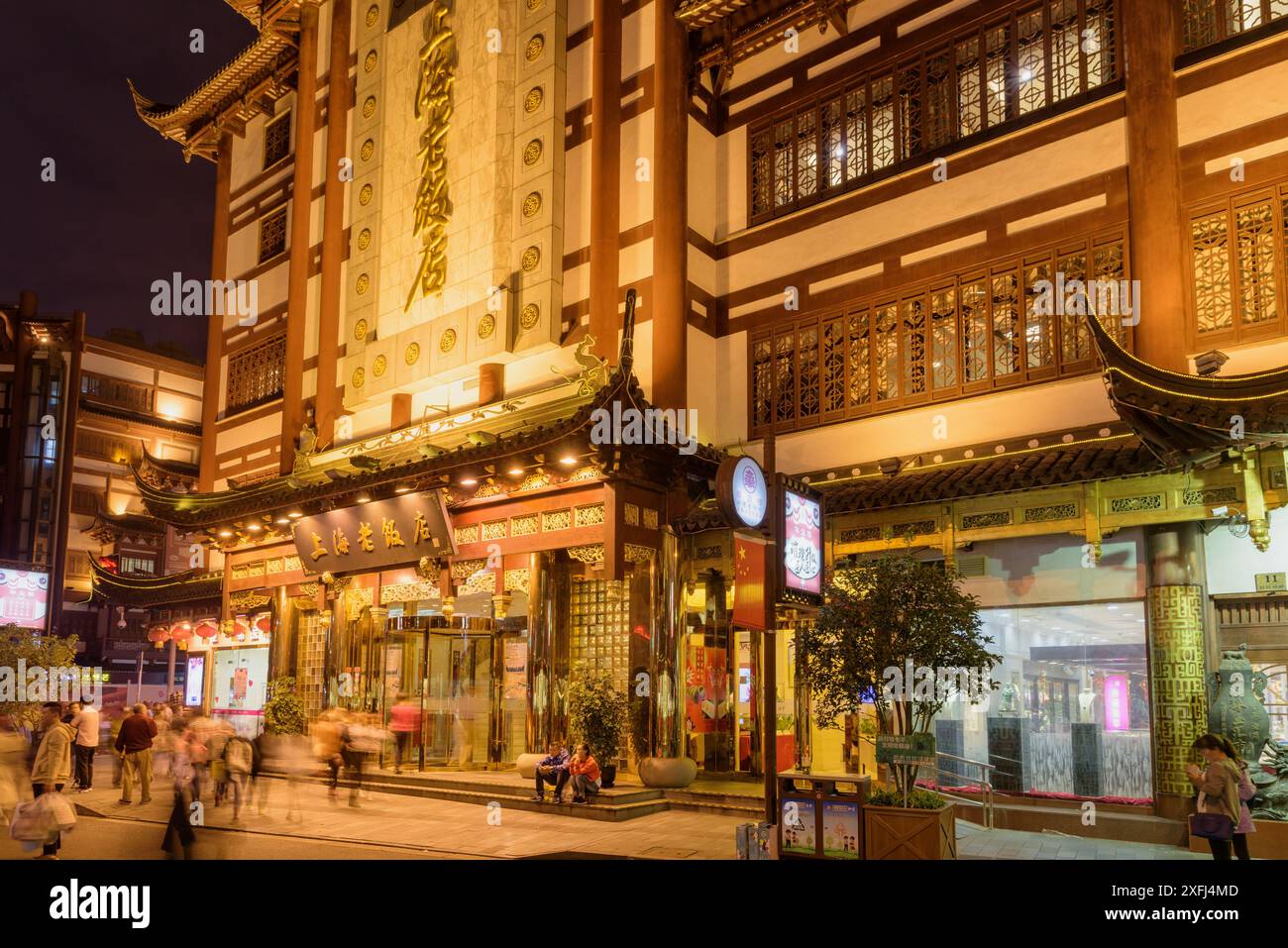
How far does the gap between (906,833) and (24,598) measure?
31.5m

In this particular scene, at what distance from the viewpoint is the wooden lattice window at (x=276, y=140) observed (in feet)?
93.5

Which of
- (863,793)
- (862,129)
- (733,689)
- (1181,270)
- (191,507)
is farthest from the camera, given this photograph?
(191,507)

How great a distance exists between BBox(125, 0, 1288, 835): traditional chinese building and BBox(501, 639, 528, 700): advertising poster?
88 mm

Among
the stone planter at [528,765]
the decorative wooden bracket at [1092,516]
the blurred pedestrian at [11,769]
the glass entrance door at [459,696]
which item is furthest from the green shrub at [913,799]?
the glass entrance door at [459,696]

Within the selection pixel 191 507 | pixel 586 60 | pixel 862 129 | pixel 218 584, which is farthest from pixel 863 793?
pixel 218 584

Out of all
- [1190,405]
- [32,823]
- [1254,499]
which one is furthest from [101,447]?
[1254,499]

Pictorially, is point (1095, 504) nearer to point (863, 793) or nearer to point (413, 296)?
point (863, 793)

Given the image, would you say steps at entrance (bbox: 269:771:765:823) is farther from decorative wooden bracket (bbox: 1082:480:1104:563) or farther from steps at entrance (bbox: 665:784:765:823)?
decorative wooden bracket (bbox: 1082:480:1104:563)

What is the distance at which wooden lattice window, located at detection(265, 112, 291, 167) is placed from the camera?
28.5m

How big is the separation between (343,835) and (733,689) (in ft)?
26.7

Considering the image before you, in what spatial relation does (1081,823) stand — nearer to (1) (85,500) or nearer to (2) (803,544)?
(2) (803,544)

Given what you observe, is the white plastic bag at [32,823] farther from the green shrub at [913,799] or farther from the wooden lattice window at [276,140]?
the wooden lattice window at [276,140]

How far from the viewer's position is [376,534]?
2141cm

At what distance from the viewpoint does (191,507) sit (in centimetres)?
2614
